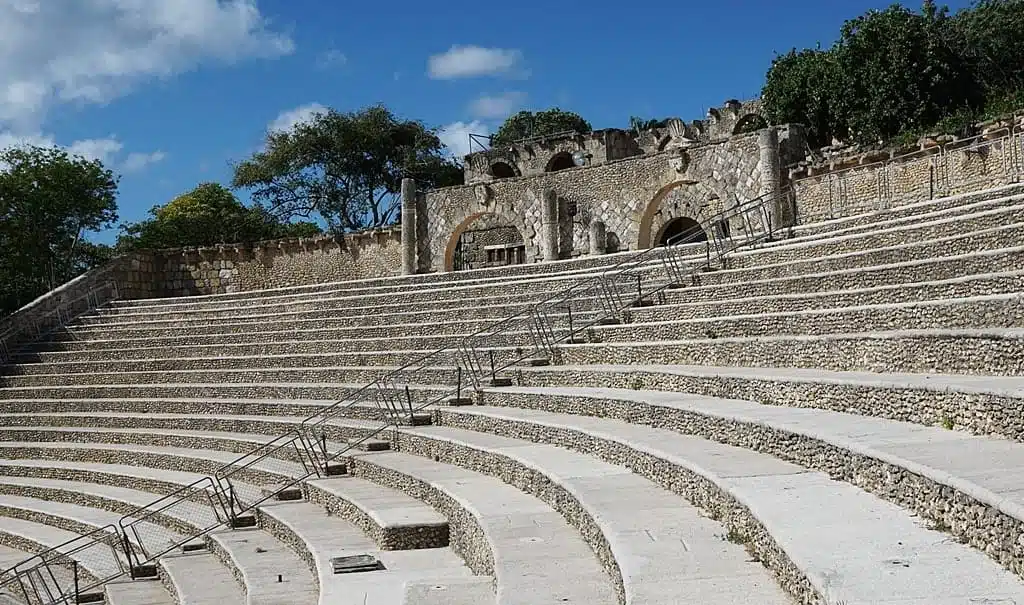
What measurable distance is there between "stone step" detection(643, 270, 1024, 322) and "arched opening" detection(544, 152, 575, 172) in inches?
1113

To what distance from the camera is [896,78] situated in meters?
29.2

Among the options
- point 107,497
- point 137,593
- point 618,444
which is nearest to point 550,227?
A: point 107,497

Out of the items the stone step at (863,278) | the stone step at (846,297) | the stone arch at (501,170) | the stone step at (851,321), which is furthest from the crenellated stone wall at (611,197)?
the stone arch at (501,170)

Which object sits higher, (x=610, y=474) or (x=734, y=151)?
(x=734, y=151)

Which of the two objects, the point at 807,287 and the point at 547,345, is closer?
the point at 807,287

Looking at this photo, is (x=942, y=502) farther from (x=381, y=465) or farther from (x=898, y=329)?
(x=381, y=465)

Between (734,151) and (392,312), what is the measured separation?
7573 millimetres

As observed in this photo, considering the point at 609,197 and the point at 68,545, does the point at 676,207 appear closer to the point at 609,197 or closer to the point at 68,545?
the point at 609,197

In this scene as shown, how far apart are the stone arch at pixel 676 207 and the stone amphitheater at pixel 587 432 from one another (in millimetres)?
3018

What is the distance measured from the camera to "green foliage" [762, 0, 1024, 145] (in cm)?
2920

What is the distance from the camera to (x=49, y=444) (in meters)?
17.6

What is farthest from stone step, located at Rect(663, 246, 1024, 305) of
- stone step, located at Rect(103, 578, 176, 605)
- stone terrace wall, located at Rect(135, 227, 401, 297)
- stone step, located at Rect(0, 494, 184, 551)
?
stone terrace wall, located at Rect(135, 227, 401, 297)

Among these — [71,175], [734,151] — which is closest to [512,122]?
[71,175]

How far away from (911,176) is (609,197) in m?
7.42
